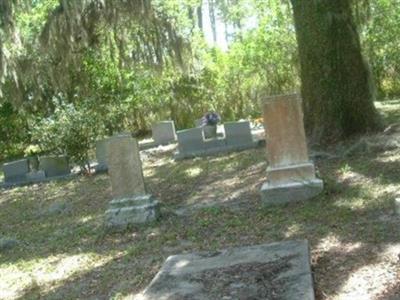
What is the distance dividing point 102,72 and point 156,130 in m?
3.72

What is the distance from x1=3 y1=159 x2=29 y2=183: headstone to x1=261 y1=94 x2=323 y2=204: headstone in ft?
25.1

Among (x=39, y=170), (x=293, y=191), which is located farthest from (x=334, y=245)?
(x=39, y=170)

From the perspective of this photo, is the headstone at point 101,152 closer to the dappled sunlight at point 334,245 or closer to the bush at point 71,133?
the bush at point 71,133

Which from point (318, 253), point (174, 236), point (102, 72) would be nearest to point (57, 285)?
point (174, 236)

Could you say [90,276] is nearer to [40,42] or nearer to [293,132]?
[293,132]

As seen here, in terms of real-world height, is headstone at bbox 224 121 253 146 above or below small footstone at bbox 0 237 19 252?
above

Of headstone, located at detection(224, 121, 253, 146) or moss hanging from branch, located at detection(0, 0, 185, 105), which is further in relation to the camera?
moss hanging from branch, located at detection(0, 0, 185, 105)

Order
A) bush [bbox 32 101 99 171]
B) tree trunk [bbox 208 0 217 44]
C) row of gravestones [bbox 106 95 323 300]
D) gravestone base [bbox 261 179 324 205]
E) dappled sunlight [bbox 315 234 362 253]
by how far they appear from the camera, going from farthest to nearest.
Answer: tree trunk [bbox 208 0 217 44], bush [bbox 32 101 99 171], gravestone base [bbox 261 179 324 205], dappled sunlight [bbox 315 234 362 253], row of gravestones [bbox 106 95 323 300]

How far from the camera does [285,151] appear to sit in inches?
309

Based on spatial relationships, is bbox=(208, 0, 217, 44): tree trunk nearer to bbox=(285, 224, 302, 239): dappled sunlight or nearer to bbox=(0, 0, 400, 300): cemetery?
bbox=(0, 0, 400, 300): cemetery

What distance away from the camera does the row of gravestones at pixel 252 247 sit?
467cm

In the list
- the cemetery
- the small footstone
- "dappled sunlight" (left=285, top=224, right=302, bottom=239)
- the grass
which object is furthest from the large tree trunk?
the small footstone

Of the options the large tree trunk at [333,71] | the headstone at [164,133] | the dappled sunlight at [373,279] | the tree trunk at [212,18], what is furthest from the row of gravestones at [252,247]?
the tree trunk at [212,18]

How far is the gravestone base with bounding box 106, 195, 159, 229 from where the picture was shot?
7832 millimetres
